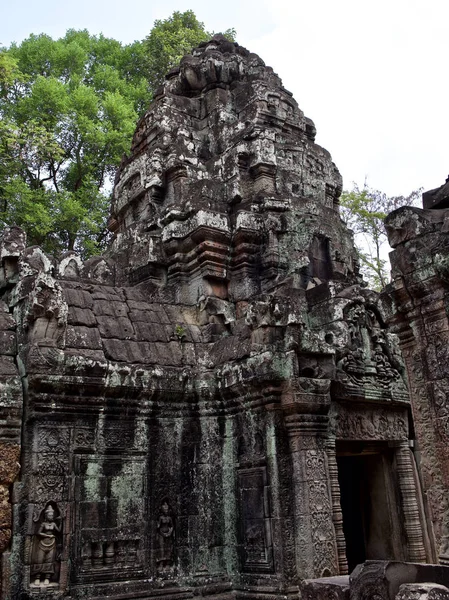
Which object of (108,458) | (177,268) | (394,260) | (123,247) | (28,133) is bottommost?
(108,458)

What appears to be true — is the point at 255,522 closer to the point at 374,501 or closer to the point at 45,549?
the point at 45,549

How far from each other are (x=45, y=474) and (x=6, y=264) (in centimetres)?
233

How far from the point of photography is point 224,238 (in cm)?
825

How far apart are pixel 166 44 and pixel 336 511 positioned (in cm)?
1848

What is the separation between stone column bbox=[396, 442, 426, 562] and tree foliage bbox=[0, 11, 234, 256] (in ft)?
35.6

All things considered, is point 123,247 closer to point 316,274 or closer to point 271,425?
point 316,274

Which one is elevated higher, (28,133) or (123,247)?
(28,133)

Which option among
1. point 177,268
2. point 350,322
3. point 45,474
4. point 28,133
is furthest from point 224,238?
point 28,133

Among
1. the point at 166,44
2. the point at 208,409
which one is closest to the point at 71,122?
the point at 166,44

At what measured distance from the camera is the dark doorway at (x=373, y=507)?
7.70 metres

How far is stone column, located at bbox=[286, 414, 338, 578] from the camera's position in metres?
6.05

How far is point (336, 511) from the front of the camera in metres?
6.44

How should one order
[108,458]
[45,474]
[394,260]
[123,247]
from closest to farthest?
[394,260], [45,474], [108,458], [123,247]

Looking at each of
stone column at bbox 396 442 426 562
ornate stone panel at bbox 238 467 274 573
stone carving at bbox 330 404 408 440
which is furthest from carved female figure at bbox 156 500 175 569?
stone column at bbox 396 442 426 562
